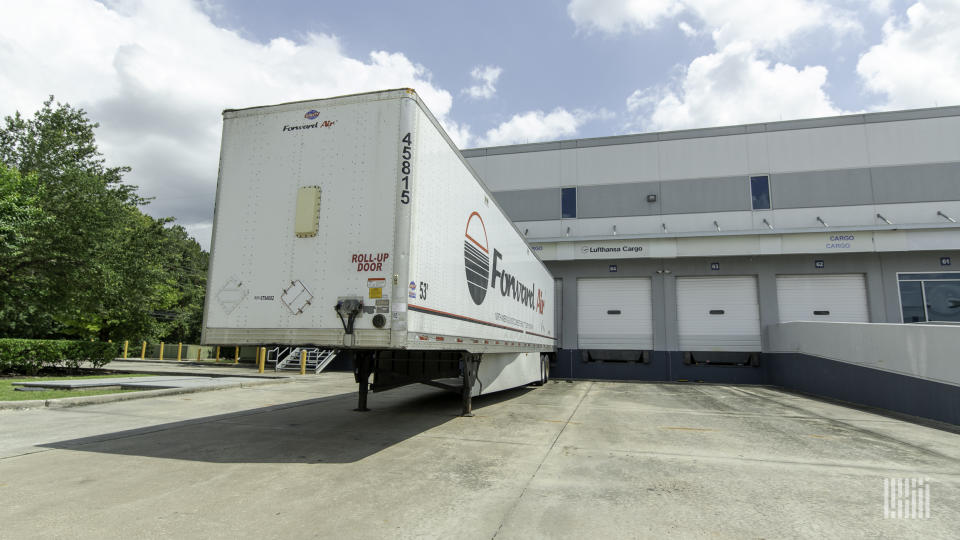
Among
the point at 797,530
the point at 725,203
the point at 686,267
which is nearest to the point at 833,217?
the point at 725,203

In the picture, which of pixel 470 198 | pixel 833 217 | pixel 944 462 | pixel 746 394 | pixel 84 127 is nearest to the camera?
pixel 944 462

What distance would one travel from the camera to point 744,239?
20141mm

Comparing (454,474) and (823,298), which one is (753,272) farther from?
(454,474)

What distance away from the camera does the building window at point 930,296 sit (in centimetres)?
1911

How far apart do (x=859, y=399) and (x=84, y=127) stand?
117 feet

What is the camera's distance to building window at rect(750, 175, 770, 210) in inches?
827

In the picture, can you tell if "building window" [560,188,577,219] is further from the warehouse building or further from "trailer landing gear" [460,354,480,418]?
"trailer landing gear" [460,354,480,418]

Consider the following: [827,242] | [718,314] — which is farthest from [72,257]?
[827,242]

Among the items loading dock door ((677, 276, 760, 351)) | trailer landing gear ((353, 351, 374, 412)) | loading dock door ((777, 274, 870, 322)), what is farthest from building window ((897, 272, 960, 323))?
trailer landing gear ((353, 351, 374, 412))

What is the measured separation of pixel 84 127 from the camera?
2483cm

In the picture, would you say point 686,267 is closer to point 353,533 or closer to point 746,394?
point 746,394

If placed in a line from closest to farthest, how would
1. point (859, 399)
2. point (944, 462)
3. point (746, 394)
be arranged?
point (944, 462), point (859, 399), point (746, 394)

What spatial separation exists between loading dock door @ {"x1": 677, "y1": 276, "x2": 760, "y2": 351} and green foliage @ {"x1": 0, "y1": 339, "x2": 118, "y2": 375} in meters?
23.7

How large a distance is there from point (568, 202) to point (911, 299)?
15.1 meters
